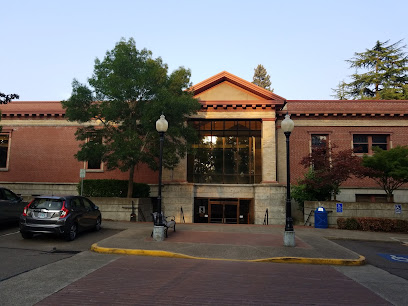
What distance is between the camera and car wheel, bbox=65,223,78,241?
34.9 feet

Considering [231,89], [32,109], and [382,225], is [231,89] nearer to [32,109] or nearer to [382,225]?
[382,225]

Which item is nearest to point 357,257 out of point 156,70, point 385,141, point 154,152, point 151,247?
point 151,247

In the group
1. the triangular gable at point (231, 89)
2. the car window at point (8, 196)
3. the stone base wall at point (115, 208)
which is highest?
the triangular gable at point (231, 89)

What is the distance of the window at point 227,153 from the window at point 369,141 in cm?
789

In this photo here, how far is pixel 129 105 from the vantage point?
59.8ft

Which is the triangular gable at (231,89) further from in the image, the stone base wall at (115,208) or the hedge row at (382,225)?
the hedge row at (382,225)

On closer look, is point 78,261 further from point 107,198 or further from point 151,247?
point 107,198

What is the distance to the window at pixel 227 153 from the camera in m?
22.7

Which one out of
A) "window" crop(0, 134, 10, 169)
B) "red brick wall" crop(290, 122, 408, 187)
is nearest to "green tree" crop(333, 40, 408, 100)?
"red brick wall" crop(290, 122, 408, 187)

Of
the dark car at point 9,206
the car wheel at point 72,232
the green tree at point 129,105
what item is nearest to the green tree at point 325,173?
the green tree at point 129,105

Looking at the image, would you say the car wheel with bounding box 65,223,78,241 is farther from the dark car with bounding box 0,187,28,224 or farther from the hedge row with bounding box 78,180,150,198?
the hedge row with bounding box 78,180,150,198

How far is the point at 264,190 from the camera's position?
21.2 meters

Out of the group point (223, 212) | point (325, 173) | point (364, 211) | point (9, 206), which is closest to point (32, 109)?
point (9, 206)

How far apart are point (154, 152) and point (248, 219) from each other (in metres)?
8.89
